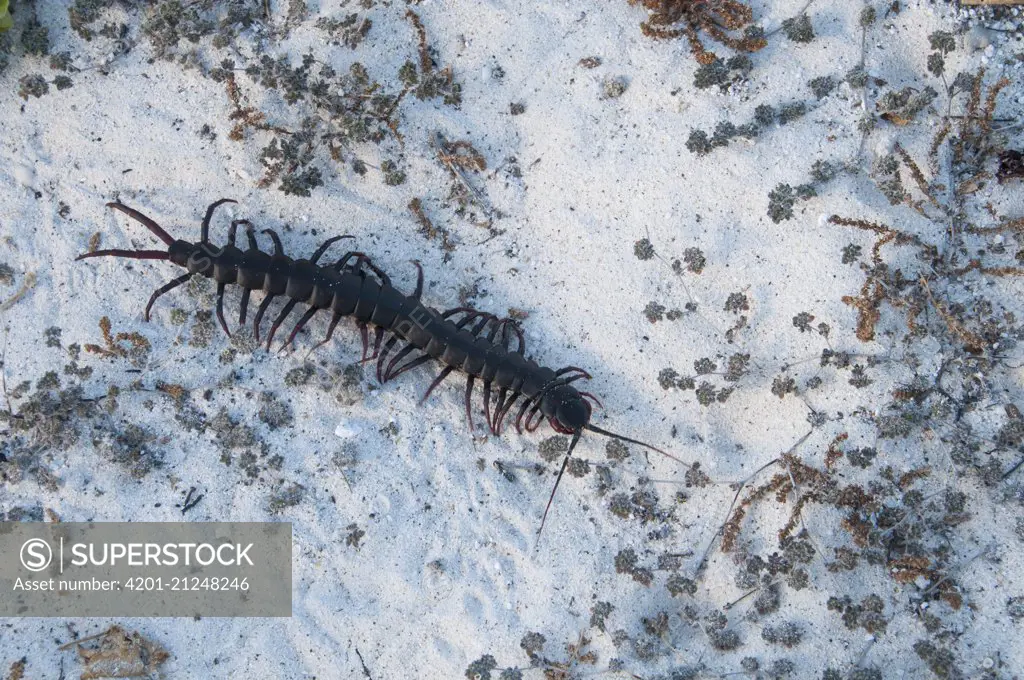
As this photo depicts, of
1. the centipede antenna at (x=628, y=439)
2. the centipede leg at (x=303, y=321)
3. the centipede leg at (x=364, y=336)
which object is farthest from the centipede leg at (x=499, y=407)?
the centipede leg at (x=303, y=321)

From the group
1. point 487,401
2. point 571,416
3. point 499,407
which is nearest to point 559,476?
point 571,416

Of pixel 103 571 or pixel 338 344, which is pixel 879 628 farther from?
pixel 103 571

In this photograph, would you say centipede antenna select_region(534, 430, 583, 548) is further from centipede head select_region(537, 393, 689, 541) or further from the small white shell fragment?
the small white shell fragment

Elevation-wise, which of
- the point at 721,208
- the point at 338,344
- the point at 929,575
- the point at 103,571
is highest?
the point at 721,208

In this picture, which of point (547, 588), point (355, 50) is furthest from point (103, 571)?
point (355, 50)

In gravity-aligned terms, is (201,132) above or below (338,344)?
above
